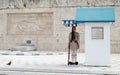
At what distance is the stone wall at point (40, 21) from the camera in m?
26.4

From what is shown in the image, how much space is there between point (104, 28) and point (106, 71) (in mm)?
2541

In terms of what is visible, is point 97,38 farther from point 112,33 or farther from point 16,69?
point 112,33

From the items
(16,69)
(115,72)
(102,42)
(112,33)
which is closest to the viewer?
(115,72)

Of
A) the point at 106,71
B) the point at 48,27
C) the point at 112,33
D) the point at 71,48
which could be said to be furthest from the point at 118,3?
the point at 106,71

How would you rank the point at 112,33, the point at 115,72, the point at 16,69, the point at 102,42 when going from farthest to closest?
the point at 112,33
the point at 102,42
the point at 16,69
the point at 115,72

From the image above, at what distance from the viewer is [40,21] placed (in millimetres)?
27062

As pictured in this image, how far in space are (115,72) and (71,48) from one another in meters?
3.17

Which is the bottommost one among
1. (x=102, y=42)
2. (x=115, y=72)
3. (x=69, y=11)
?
(x=115, y=72)

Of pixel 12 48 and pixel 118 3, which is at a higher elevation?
pixel 118 3

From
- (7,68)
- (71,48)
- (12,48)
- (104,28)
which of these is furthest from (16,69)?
(12,48)

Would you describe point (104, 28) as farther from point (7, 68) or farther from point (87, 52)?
point (7, 68)

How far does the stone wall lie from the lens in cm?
2641

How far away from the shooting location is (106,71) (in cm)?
1151

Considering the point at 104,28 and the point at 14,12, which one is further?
the point at 14,12
